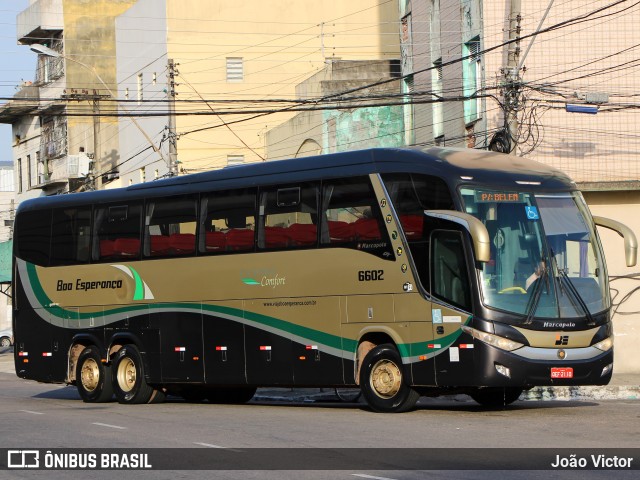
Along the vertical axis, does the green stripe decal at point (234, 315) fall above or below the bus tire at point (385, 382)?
above

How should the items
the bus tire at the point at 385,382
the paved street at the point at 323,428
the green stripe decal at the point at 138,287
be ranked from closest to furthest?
1. the paved street at the point at 323,428
2. the bus tire at the point at 385,382
3. the green stripe decal at the point at 138,287

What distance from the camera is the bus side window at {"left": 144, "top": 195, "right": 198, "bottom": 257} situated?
70.7 ft

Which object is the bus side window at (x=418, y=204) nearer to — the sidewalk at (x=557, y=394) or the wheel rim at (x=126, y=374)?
the sidewalk at (x=557, y=394)

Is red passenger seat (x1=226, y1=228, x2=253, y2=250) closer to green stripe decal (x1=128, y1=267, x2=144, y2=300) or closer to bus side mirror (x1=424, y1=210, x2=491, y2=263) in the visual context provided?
green stripe decal (x1=128, y1=267, x2=144, y2=300)

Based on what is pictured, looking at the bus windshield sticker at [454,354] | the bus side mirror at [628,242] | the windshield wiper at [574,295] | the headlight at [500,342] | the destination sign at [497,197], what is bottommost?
the bus windshield sticker at [454,354]

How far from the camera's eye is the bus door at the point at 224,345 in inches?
819

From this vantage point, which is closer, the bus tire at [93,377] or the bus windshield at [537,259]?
the bus windshield at [537,259]

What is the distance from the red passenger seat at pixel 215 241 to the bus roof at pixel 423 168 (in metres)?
0.83

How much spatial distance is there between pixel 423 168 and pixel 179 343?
636 cm

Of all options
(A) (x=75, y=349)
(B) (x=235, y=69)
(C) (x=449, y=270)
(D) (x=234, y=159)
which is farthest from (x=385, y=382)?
(B) (x=235, y=69)

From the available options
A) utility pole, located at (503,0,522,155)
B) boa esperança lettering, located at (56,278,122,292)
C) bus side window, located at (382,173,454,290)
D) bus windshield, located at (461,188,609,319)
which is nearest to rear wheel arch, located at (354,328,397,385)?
bus side window, located at (382,173,454,290)

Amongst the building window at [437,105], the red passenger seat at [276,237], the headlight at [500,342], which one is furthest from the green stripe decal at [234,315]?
the building window at [437,105]

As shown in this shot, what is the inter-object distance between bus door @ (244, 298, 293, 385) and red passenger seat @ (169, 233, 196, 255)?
1.66m

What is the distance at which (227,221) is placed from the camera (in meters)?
20.8
